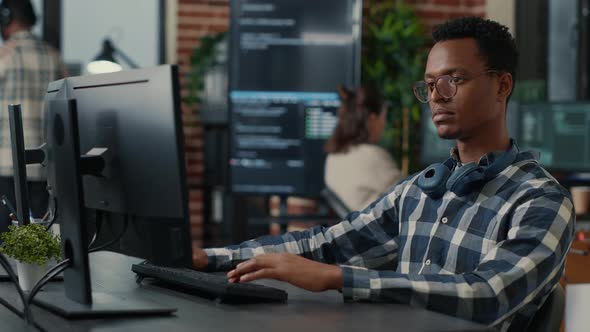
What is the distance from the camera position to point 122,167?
1527 mm

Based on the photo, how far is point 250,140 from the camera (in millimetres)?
4719

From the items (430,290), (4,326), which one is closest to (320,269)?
(430,290)

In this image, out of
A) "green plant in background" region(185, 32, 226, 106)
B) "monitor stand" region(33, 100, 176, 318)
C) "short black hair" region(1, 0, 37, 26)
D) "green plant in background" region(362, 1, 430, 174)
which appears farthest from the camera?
"green plant in background" region(185, 32, 226, 106)

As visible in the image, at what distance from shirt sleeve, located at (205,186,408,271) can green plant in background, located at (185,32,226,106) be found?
148 inches

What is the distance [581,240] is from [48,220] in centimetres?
168

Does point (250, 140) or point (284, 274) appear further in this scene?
point (250, 140)

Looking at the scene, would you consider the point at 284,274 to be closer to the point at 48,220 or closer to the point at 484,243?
the point at 484,243

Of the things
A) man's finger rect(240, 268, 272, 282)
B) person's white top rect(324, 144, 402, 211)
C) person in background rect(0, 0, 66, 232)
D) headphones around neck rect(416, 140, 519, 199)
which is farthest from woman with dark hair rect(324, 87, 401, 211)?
man's finger rect(240, 268, 272, 282)

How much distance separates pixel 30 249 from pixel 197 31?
13.9 feet

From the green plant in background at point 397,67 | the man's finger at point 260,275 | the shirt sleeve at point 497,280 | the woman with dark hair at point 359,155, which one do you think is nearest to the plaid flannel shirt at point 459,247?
the shirt sleeve at point 497,280

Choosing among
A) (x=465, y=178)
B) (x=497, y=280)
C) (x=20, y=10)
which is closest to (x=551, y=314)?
(x=497, y=280)

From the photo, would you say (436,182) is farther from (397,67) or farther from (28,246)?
(397,67)

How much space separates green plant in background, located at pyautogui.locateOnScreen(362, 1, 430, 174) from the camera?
17.2 feet

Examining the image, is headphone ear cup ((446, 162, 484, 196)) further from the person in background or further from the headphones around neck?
the person in background
